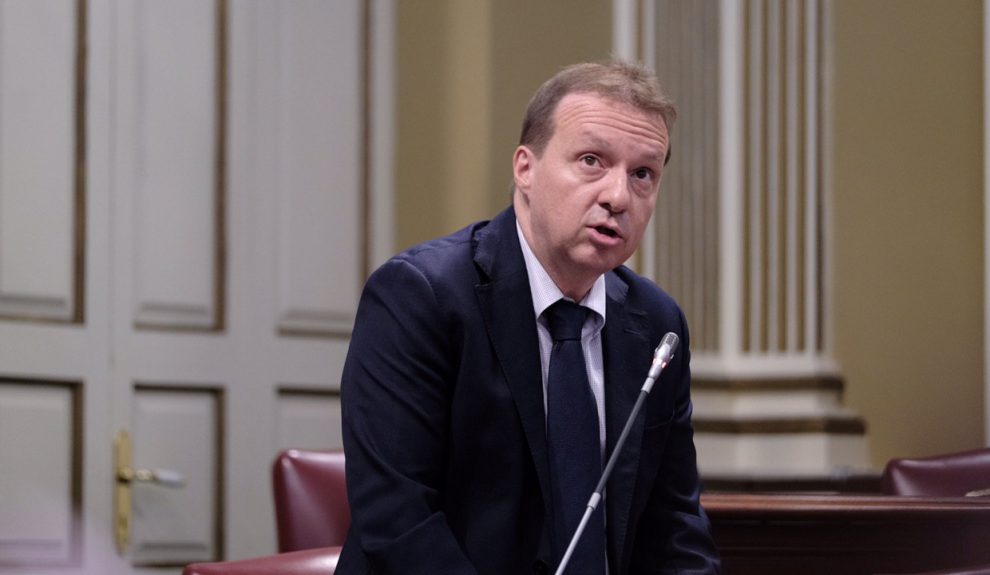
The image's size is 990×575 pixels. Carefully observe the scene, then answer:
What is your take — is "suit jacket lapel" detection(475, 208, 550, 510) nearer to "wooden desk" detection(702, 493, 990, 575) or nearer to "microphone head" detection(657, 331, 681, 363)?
"microphone head" detection(657, 331, 681, 363)

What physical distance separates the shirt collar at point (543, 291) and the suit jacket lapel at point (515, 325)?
0.05ft

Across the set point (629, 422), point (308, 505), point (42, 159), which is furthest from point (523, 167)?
point (42, 159)

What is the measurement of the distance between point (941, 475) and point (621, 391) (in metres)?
1.60

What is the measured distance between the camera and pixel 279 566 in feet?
7.01

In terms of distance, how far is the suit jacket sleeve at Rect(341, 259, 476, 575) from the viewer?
1.72 m

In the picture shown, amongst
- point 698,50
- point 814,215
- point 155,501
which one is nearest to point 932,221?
point 814,215

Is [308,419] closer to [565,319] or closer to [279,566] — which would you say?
[279,566]

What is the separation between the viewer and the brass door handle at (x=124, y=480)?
385cm

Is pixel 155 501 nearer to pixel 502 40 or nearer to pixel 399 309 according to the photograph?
pixel 502 40

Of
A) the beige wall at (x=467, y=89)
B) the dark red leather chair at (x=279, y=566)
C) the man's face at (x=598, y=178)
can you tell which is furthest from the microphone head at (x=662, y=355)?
the beige wall at (x=467, y=89)

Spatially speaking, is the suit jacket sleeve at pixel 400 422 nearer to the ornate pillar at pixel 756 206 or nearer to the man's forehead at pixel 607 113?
the man's forehead at pixel 607 113

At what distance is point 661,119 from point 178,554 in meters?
2.58

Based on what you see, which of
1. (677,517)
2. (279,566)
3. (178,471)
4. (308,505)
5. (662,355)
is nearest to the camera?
(662,355)

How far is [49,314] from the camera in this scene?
384 centimetres
